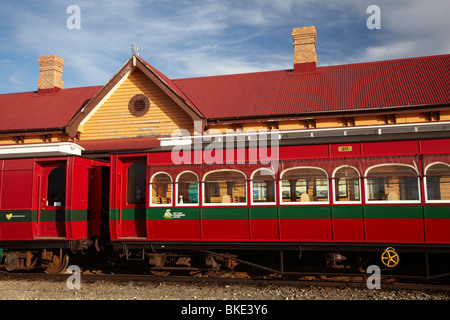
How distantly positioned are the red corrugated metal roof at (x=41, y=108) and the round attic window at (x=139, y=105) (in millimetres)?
3226

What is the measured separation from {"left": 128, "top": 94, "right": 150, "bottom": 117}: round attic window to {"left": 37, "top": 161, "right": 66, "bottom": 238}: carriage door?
621 cm

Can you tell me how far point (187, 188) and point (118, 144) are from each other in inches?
282

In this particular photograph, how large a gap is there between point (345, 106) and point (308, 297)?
340 inches

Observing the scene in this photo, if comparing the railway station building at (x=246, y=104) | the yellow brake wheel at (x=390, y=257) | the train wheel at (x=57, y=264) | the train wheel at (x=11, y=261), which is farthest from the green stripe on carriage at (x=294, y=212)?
the railway station building at (x=246, y=104)

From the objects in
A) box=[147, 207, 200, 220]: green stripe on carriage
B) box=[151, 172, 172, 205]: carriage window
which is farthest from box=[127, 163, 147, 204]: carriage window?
box=[147, 207, 200, 220]: green stripe on carriage

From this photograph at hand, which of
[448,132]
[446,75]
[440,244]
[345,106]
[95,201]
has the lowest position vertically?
[440,244]

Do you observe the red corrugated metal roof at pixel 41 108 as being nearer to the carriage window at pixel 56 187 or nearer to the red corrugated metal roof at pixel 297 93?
the red corrugated metal roof at pixel 297 93

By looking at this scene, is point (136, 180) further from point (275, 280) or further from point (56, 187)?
point (275, 280)

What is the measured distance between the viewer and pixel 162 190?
9742mm

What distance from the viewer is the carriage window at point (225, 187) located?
9.18 metres
